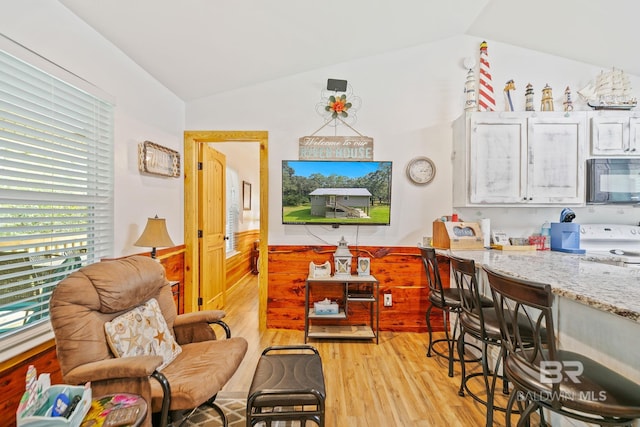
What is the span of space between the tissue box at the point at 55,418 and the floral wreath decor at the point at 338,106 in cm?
303

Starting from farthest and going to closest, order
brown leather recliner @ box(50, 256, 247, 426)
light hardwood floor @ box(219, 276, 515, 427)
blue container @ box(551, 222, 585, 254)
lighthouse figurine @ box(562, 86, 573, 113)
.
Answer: lighthouse figurine @ box(562, 86, 573, 113) < blue container @ box(551, 222, 585, 254) < light hardwood floor @ box(219, 276, 515, 427) < brown leather recliner @ box(50, 256, 247, 426)

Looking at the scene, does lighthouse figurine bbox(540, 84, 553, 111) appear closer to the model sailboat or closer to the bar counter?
the model sailboat

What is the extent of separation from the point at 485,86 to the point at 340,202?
204cm

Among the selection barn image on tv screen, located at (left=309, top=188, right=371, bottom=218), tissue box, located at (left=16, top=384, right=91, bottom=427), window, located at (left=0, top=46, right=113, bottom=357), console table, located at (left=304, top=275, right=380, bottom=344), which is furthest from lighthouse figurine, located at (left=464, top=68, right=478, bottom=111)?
tissue box, located at (left=16, top=384, right=91, bottom=427)

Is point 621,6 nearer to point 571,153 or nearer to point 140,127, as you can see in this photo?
point 571,153

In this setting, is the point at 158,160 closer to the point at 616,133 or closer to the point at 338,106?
the point at 338,106

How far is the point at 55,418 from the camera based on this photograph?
109 centimetres

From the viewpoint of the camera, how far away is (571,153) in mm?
2963

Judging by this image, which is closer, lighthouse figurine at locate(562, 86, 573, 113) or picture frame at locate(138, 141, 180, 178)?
picture frame at locate(138, 141, 180, 178)

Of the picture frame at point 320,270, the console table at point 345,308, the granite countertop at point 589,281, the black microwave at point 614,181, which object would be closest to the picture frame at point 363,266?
the console table at point 345,308

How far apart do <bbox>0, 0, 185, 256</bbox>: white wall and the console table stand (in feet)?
5.42

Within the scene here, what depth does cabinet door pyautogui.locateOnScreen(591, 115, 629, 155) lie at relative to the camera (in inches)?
116

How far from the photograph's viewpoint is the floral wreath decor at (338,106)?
10.9 ft

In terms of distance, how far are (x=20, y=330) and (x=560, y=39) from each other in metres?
4.91
